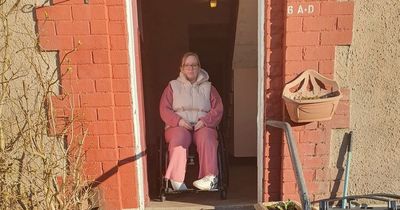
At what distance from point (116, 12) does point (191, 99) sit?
1.17 metres

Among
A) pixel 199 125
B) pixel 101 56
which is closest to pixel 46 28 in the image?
pixel 101 56

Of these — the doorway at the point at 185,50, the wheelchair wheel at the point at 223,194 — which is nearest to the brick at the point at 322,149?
the doorway at the point at 185,50

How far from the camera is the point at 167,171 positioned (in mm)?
3514

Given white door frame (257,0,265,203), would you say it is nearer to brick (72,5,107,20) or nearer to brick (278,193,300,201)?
brick (278,193,300,201)

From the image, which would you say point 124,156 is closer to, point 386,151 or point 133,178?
point 133,178

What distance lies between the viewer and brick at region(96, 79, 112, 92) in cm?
309

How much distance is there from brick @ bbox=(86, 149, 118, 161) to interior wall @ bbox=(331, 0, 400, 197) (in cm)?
187

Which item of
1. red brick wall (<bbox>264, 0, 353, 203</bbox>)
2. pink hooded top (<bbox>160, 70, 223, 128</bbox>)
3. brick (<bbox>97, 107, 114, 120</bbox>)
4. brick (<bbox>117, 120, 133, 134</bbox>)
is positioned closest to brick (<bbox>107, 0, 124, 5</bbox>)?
brick (<bbox>97, 107, 114, 120</bbox>)

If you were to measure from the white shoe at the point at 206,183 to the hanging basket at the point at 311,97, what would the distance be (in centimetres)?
98

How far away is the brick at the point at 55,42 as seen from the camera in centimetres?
300

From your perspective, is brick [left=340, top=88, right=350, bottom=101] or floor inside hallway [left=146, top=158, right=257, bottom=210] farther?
floor inside hallway [left=146, top=158, right=257, bottom=210]

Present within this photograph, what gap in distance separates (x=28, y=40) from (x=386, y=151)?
10.3 feet

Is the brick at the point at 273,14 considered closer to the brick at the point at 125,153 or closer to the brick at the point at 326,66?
the brick at the point at 326,66

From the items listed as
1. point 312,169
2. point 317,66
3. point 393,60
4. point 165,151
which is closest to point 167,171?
point 165,151
